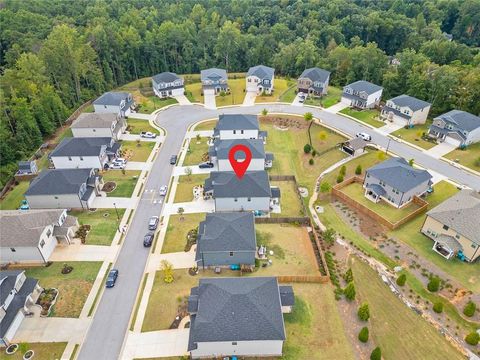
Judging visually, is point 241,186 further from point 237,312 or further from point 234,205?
point 237,312

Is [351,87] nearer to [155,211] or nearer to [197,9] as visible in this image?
[155,211]

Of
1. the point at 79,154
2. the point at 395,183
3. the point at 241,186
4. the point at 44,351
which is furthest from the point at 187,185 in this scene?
the point at 395,183

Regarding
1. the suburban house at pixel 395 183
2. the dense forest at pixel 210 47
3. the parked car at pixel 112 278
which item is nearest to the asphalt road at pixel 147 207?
the parked car at pixel 112 278

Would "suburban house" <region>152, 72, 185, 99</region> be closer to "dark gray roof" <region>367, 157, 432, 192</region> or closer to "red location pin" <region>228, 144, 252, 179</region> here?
"red location pin" <region>228, 144, 252, 179</region>

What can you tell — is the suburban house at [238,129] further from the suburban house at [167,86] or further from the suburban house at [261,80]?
the suburban house at [167,86]

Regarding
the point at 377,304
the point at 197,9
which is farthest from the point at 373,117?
the point at 197,9
